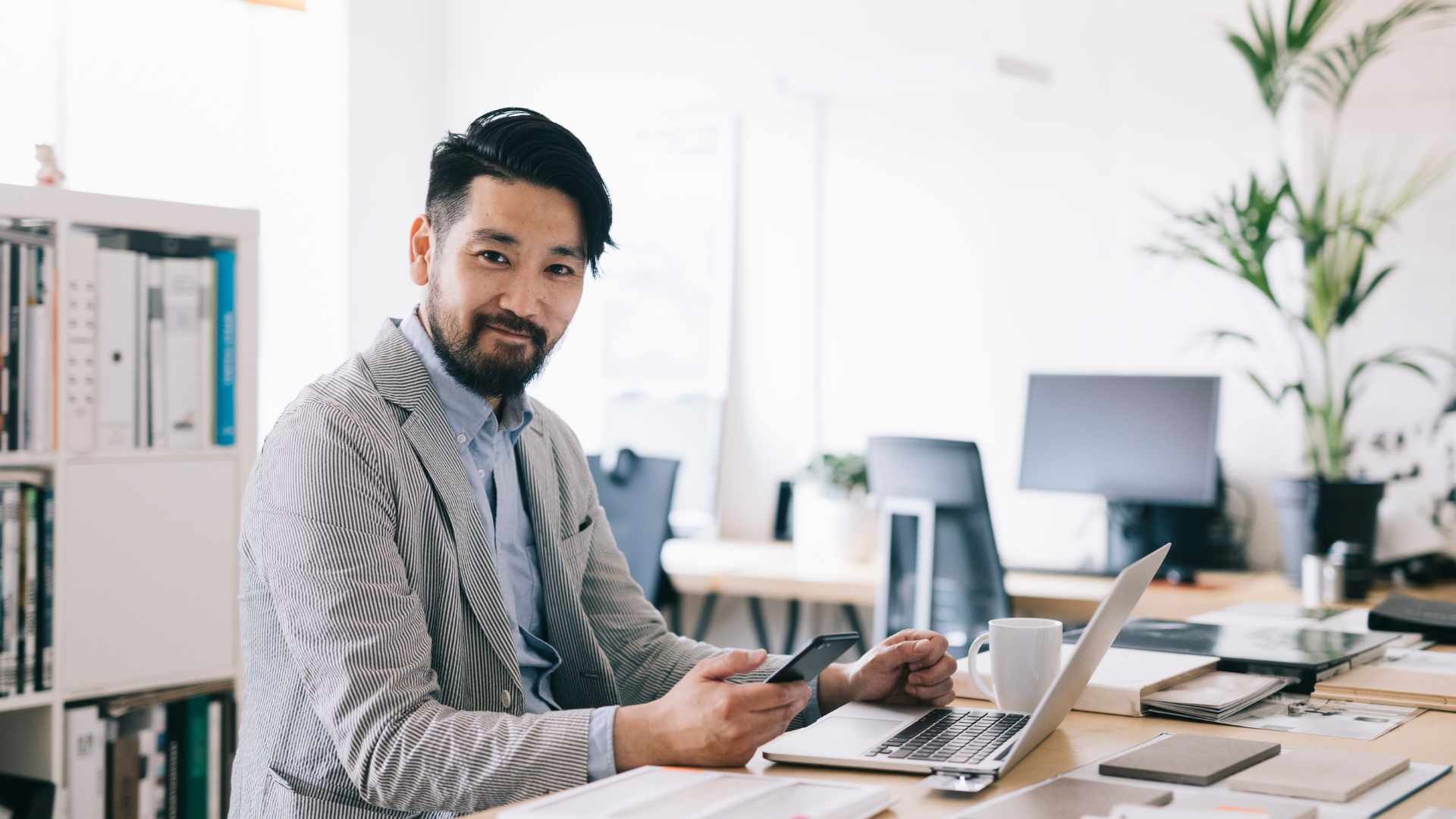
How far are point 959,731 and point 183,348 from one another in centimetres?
161

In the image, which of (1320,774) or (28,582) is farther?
(28,582)

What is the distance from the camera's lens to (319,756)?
4.83ft

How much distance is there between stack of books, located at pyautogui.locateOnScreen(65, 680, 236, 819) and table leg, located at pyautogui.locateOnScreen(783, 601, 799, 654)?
6.62ft

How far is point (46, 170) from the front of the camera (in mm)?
2309

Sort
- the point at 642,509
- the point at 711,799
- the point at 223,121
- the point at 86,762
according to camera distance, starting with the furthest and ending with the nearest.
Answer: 1. the point at 223,121
2. the point at 642,509
3. the point at 86,762
4. the point at 711,799

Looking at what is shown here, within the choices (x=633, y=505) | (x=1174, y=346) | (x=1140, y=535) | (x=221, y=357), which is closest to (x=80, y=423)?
(x=221, y=357)

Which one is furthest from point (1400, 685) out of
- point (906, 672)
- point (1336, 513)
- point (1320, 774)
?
point (1336, 513)

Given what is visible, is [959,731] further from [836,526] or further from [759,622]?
[759,622]

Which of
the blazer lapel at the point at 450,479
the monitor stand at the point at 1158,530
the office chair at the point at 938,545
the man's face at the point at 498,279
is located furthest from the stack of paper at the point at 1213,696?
the monitor stand at the point at 1158,530

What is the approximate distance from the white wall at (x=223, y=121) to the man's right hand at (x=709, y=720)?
2.97 metres

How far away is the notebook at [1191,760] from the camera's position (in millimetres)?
1193

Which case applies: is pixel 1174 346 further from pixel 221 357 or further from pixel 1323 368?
pixel 221 357

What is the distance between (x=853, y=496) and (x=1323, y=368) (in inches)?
49.6

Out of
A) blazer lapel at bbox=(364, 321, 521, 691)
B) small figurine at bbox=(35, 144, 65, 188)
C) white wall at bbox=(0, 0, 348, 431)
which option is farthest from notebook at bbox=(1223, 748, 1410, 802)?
white wall at bbox=(0, 0, 348, 431)
